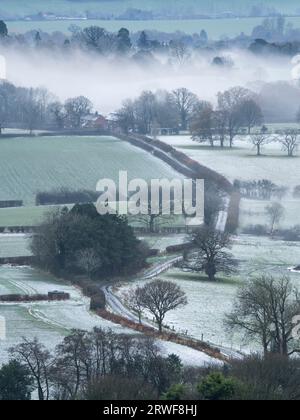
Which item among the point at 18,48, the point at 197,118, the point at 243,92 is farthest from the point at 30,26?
the point at 197,118

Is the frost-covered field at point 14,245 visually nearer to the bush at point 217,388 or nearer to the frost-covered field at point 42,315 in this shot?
the frost-covered field at point 42,315

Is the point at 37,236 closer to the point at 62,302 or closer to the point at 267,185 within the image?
the point at 62,302

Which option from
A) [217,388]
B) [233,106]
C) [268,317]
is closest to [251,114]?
[233,106]

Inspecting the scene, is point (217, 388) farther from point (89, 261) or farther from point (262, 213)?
point (262, 213)

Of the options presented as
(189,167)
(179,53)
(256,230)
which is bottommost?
(256,230)

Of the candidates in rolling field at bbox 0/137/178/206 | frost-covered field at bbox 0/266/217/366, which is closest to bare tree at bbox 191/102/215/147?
rolling field at bbox 0/137/178/206

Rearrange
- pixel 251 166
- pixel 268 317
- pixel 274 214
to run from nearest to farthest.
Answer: pixel 268 317 < pixel 274 214 < pixel 251 166

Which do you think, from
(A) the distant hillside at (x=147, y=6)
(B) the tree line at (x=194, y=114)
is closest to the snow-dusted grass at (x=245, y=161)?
(B) the tree line at (x=194, y=114)

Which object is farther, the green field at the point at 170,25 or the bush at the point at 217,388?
the green field at the point at 170,25
